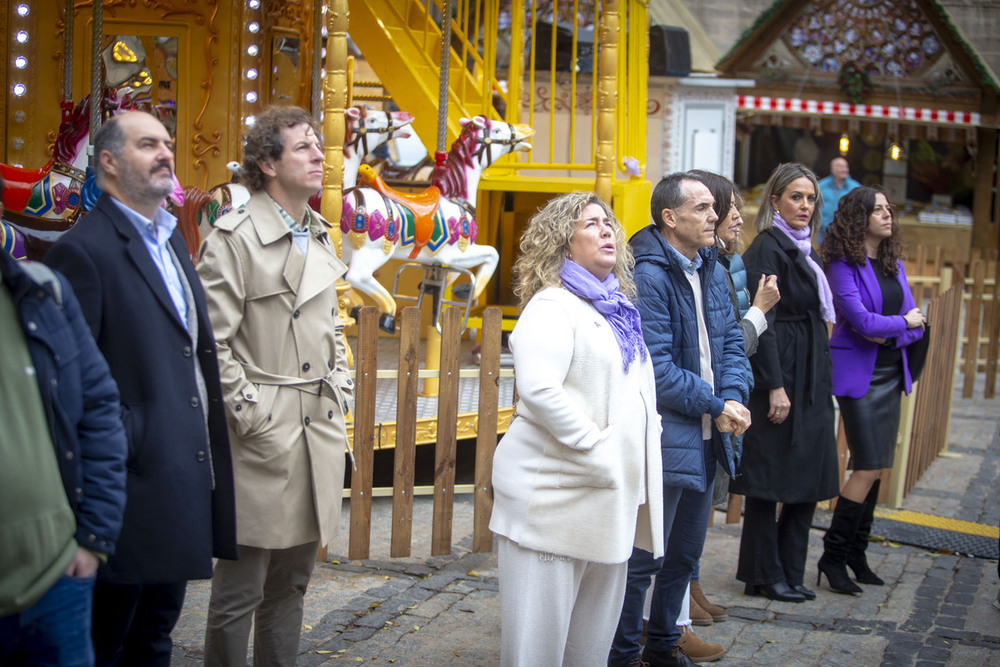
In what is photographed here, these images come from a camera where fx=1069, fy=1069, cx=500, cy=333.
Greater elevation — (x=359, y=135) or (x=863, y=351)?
(x=359, y=135)

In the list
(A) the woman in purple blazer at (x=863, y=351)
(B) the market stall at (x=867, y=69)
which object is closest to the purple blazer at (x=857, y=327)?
(A) the woman in purple blazer at (x=863, y=351)

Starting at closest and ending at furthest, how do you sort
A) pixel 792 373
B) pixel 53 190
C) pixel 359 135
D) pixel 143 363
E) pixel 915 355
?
pixel 143 363, pixel 792 373, pixel 915 355, pixel 53 190, pixel 359 135

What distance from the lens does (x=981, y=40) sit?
66.3 feet

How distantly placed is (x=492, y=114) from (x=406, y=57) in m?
1.00

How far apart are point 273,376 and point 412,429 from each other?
2.05m

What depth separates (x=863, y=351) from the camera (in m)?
5.27

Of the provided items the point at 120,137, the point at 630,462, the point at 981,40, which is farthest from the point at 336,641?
the point at 981,40

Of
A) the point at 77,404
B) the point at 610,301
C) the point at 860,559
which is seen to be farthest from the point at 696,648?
the point at 77,404

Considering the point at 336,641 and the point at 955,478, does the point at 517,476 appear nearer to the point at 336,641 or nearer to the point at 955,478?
the point at 336,641

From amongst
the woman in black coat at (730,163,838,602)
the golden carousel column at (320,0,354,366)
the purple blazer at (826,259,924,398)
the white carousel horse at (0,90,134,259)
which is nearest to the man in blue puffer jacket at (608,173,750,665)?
the woman in black coat at (730,163,838,602)

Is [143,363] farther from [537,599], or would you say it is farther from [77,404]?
[537,599]

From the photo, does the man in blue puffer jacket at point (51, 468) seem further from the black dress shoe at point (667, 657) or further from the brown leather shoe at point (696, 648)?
the brown leather shoe at point (696, 648)

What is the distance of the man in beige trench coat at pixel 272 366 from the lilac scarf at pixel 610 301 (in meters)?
0.76

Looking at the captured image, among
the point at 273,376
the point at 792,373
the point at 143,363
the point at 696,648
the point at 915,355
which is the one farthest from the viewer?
the point at 915,355
